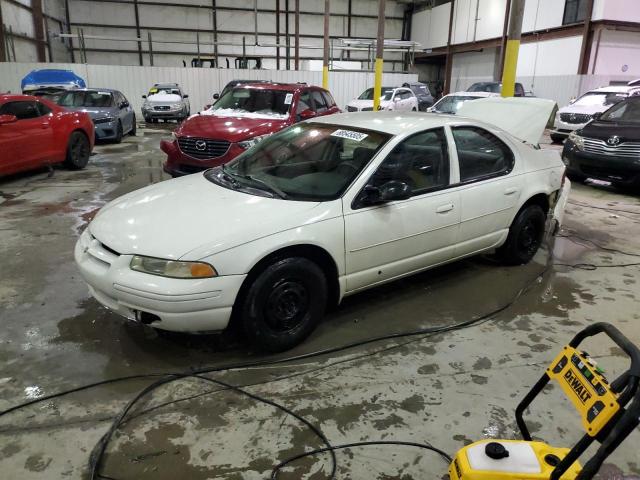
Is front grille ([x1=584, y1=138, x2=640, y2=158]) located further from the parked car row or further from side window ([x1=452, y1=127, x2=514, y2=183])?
the parked car row

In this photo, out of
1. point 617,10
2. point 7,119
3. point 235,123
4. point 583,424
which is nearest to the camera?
point 583,424

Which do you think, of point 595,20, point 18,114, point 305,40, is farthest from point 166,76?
point 595,20

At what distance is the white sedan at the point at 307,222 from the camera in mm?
2816

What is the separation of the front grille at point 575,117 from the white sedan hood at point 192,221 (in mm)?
12548

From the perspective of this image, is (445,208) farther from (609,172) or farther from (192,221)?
(609,172)

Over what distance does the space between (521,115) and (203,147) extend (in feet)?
13.8

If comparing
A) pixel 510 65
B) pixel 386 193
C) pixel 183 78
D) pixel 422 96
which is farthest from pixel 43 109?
pixel 422 96

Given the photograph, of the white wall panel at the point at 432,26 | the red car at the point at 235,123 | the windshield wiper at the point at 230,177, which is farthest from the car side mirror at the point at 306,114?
the white wall panel at the point at 432,26

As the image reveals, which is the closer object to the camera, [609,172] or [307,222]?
[307,222]

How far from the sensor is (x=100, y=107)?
12383mm

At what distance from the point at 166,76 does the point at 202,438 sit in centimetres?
2105

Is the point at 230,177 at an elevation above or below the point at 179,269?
above

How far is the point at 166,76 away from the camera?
21000 mm

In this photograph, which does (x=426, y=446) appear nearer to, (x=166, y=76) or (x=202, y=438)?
(x=202, y=438)
